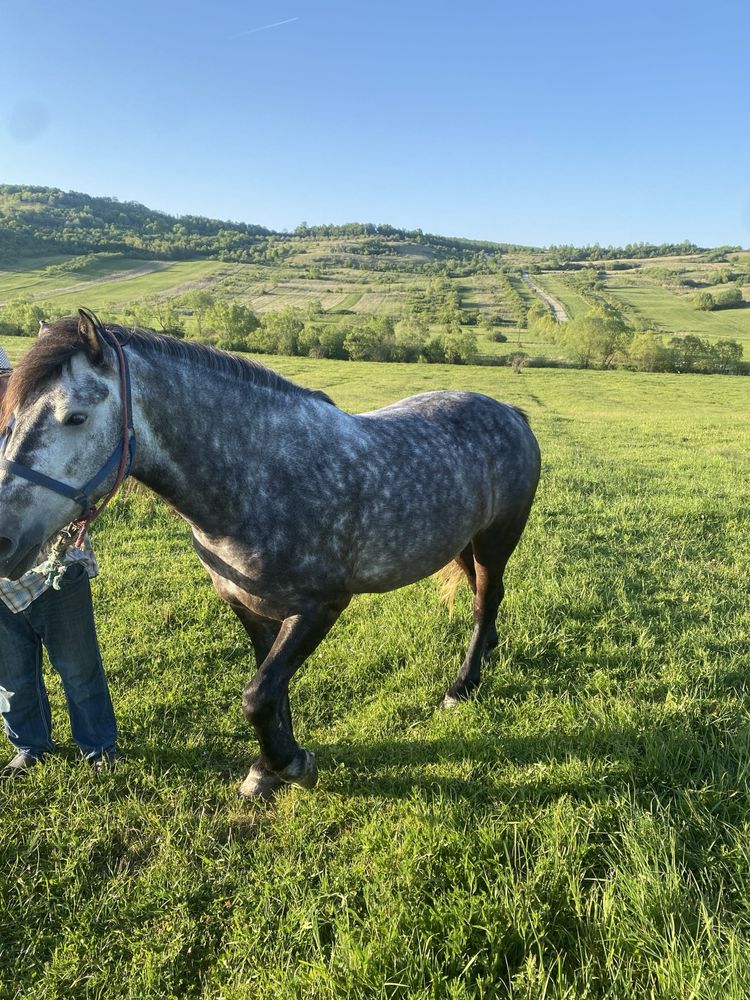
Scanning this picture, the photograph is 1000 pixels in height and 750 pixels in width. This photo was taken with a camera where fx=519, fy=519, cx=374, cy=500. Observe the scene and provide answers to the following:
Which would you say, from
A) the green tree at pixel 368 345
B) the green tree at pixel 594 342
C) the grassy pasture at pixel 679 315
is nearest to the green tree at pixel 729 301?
the grassy pasture at pixel 679 315

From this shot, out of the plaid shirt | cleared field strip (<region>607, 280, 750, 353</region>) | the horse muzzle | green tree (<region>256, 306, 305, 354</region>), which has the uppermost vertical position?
cleared field strip (<region>607, 280, 750, 353</region>)

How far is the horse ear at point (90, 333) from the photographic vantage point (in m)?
1.92

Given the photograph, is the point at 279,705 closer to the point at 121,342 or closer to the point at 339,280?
the point at 121,342

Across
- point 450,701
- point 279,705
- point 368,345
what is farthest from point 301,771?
point 368,345

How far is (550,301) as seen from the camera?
9812 centimetres

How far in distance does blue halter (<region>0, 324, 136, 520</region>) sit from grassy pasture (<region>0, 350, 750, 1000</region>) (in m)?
0.60

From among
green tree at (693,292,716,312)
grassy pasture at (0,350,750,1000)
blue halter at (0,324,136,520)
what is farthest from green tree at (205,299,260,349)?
green tree at (693,292,716,312)

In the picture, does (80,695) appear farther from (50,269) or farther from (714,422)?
(50,269)

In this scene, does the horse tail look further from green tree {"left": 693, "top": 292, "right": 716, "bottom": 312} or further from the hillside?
green tree {"left": 693, "top": 292, "right": 716, "bottom": 312}

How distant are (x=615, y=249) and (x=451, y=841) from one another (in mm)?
216797

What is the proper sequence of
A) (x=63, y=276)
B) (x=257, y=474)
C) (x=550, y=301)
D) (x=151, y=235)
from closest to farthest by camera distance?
(x=257, y=474) < (x=63, y=276) < (x=550, y=301) < (x=151, y=235)

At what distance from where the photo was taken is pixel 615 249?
181 m

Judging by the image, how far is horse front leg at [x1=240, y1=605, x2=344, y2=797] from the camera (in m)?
2.65

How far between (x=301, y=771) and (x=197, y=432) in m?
1.96
